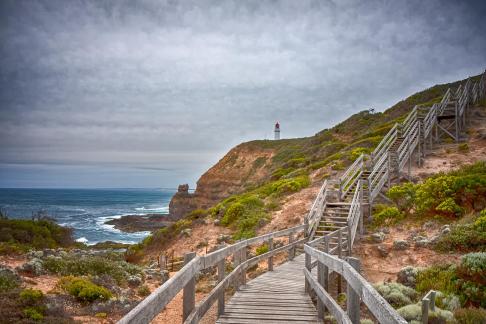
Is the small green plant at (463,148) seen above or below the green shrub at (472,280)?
above

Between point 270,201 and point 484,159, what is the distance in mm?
12240

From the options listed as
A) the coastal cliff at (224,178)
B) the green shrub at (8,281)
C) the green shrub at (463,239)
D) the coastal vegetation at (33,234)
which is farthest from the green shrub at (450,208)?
the coastal cliff at (224,178)

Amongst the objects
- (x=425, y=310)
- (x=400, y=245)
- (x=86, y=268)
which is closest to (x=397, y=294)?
(x=425, y=310)

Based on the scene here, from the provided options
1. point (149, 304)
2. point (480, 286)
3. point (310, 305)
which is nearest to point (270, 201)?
point (480, 286)

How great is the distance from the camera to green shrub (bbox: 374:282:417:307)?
831 centimetres

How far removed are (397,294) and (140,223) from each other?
60.8 meters

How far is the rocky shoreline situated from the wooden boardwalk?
5157 cm

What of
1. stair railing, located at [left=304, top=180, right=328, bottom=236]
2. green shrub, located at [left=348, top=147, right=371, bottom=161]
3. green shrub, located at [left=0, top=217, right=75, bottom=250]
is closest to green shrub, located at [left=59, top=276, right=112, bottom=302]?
stair railing, located at [left=304, top=180, right=328, bottom=236]

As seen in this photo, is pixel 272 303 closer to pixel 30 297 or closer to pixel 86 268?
pixel 30 297

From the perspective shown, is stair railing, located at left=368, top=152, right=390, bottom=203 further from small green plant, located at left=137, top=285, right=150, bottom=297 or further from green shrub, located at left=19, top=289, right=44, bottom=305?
green shrub, located at left=19, top=289, right=44, bottom=305

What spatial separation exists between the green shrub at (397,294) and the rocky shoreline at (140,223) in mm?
51859

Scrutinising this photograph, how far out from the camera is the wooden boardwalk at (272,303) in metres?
5.49

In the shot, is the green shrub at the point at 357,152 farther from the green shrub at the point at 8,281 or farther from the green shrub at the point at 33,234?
the green shrub at the point at 8,281

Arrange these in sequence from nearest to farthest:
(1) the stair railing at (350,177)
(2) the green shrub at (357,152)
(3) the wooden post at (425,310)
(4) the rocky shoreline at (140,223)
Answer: (3) the wooden post at (425,310), (1) the stair railing at (350,177), (2) the green shrub at (357,152), (4) the rocky shoreline at (140,223)
